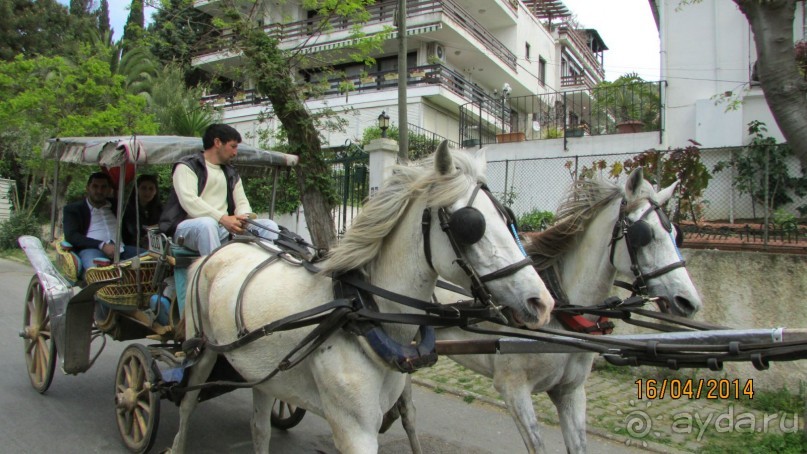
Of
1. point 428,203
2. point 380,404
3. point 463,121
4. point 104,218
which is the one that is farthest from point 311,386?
point 463,121

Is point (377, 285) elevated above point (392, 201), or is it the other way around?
point (392, 201)

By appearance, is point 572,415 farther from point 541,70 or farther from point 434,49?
point 541,70

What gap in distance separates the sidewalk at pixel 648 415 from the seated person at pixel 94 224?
357cm

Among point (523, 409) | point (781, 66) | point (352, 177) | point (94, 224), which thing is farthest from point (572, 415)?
point (352, 177)

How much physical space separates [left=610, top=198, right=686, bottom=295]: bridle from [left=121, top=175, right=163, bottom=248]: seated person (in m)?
4.13

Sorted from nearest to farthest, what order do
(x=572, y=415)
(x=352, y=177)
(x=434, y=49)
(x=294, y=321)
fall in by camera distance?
(x=294, y=321) → (x=572, y=415) → (x=352, y=177) → (x=434, y=49)

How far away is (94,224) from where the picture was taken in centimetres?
521

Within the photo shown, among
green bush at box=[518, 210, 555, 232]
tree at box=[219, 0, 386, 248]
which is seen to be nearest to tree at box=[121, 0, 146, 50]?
tree at box=[219, 0, 386, 248]

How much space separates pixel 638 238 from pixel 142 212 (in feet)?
14.7

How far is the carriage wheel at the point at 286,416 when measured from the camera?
4.59 m

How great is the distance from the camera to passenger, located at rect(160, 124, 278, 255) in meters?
3.86

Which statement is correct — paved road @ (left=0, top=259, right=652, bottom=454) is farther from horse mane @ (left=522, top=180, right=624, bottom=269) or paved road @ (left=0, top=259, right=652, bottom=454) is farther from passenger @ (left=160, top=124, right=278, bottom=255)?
horse mane @ (left=522, top=180, right=624, bottom=269)

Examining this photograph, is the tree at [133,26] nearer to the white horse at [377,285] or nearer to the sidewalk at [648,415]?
the sidewalk at [648,415]

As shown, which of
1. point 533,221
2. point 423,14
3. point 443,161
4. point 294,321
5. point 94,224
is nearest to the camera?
point 443,161
